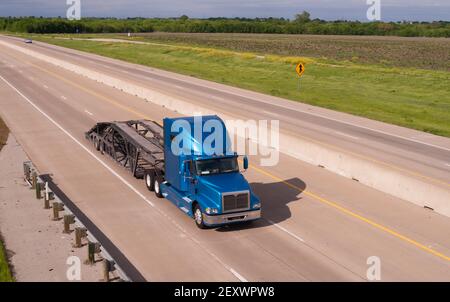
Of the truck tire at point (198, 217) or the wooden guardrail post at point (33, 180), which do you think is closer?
the truck tire at point (198, 217)

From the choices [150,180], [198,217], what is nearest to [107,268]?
[198,217]

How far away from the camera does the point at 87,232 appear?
49.9 feet

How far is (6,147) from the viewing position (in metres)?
27.4

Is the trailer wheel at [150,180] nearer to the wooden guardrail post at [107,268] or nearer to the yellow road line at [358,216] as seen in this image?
the yellow road line at [358,216]

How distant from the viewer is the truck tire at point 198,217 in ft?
54.7

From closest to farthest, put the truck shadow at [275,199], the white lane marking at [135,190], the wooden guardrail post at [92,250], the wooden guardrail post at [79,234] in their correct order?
the wooden guardrail post at [92,250], the white lane marking at [135,190], the wooden guardrail post at [79,234], the truck shadow at [275,199]

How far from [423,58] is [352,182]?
73751mm

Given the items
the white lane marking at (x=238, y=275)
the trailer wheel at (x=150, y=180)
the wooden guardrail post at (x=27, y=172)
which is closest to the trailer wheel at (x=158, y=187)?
the trailer wheel at (x=150, y=180)

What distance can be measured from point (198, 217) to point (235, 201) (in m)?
1.40

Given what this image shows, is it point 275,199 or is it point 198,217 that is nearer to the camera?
point 198,217

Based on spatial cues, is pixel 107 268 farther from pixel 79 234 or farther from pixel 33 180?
pixel 33 180
